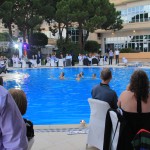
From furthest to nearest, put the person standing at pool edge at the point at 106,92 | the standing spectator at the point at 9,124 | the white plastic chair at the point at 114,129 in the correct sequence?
the person standing at pool edge at the point at 106,92 → the white plastic chair at the point at 114,129 → the standing spectator at the point at 9,124

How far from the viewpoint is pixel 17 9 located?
3988cm

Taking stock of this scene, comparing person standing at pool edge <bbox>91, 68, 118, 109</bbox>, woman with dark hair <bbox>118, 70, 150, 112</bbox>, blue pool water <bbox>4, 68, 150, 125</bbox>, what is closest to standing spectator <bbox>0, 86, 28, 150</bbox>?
woman with dark hair <bbox>118, 70, 150, 112</bbox>

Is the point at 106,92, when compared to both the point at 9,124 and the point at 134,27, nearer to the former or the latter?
the point at 9,124

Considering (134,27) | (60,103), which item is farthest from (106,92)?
(134,27)

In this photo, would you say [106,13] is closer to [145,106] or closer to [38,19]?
[38,19]

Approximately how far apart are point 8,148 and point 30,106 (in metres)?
9.93

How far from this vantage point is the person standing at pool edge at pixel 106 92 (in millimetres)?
5020

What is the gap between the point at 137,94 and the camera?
12.3 feet

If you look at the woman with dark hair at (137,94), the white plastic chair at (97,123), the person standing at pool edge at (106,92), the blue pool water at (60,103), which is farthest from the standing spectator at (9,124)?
the blue pool water at (60,103)

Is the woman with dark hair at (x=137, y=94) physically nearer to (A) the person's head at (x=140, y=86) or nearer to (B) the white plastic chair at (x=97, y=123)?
(A) the person's head at (x=140, y=86)

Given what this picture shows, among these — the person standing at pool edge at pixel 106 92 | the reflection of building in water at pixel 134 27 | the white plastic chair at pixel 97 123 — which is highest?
the reflection of building in water at pixel 134 27

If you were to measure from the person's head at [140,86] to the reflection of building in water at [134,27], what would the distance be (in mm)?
49584

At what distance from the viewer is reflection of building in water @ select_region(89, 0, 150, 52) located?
53.4 m

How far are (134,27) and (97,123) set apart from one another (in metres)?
49.9
